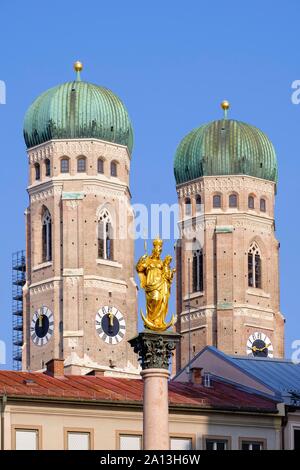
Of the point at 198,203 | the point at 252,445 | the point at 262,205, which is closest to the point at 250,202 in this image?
the point at 262,205

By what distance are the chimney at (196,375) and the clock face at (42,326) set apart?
60.8m

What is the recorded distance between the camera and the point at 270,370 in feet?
343

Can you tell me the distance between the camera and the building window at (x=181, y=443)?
9169 cm

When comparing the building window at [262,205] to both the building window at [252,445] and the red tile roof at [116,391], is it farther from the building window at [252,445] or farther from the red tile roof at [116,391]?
the building window at [252,445]

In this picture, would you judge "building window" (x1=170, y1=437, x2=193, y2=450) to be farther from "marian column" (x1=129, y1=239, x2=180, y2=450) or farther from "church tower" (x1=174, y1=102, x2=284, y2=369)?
"church tower" (x1=174, y1=102, x2=284, y2=369)

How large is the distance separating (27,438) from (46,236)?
256ft

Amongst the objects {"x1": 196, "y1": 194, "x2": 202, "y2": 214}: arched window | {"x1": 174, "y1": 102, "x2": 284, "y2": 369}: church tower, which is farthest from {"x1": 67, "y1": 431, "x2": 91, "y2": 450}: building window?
{"x1": 196, "y1": 194, "x2": 202, "y2": 214}: arched window

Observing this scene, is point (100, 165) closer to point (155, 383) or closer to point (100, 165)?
point (100, 165)

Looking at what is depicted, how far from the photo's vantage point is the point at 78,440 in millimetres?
90188

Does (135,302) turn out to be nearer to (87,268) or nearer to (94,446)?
(87,268)

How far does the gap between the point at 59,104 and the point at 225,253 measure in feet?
55.8

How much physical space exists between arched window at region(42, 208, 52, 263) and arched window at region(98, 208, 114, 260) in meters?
3.79

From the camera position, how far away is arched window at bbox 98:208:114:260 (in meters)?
165

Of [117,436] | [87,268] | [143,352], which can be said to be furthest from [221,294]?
[143,352]
